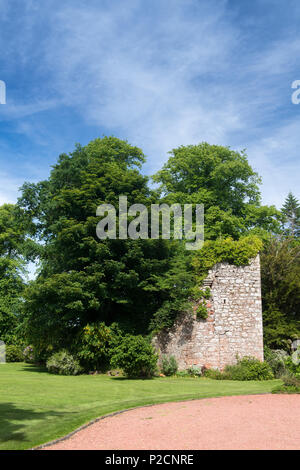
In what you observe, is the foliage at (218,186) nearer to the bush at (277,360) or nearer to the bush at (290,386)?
the bush at (277,360)

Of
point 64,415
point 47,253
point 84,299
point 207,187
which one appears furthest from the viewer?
point 207,187

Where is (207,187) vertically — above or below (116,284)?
above

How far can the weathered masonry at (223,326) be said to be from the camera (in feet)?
59.0

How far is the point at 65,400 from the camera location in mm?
10242

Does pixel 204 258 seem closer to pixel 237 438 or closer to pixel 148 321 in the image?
pixel 148 321

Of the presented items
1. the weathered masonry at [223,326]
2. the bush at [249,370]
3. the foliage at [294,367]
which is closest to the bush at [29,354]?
the weathered masonry at [223,326]

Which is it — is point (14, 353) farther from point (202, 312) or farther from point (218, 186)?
point (218, 186)

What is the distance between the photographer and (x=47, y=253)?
2317cm

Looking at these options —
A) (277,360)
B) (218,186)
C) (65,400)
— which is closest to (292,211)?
(218,186)

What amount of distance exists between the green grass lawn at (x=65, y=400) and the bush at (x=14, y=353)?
1578 centimetres

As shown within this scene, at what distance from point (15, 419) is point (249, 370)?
464 inches

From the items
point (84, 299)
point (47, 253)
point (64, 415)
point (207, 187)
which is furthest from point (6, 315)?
point (64, 415)

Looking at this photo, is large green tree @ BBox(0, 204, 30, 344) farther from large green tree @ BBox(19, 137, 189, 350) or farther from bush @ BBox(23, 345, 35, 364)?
large green tree @ BBox(19, 137, 189, 350)
